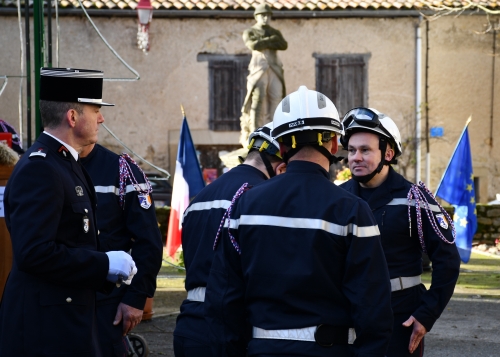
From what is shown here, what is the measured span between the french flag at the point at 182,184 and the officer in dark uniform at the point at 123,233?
798 centimetres

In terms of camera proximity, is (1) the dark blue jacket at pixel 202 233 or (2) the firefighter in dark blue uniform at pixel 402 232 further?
(2) the firefighter in dark blue uniform at pixel 402 232

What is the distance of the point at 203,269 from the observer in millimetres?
4477

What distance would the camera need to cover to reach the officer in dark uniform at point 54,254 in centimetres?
374

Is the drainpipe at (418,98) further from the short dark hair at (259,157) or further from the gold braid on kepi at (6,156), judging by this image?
the short dark hair at (259,157)

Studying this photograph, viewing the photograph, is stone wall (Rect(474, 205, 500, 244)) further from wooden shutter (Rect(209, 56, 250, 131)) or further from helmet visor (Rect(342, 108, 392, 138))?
helmet visor (Rect(342, 108, 392, 138))

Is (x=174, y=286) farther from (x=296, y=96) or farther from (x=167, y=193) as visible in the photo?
(x=167, y=193)

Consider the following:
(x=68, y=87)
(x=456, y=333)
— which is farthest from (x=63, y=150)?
(x=456, y=333)

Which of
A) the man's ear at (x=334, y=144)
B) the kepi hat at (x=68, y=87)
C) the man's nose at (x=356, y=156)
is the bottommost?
the man's nose at (x=356, y=156)

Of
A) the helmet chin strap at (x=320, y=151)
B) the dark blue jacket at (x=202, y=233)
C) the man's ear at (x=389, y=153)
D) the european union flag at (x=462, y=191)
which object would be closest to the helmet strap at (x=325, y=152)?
the helmet chin strap at (x=320, y=151)

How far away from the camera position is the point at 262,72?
17.7m

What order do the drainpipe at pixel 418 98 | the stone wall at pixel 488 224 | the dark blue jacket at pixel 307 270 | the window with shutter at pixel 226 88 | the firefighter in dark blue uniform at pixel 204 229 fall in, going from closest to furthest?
the dark blue jacket at pixel 307 270
the firefighter in dark blue uniform at pixel 204 229
the stone wall at pixel 488 224
the drainpipe at pixel 418 98
the window with shutter at pixel 226 88

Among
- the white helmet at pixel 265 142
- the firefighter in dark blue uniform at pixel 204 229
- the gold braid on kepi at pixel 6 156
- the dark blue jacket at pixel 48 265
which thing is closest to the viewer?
the dark blue jacket at pixel 48 265

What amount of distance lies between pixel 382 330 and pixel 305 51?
2368 cm

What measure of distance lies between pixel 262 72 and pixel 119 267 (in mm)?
13993
